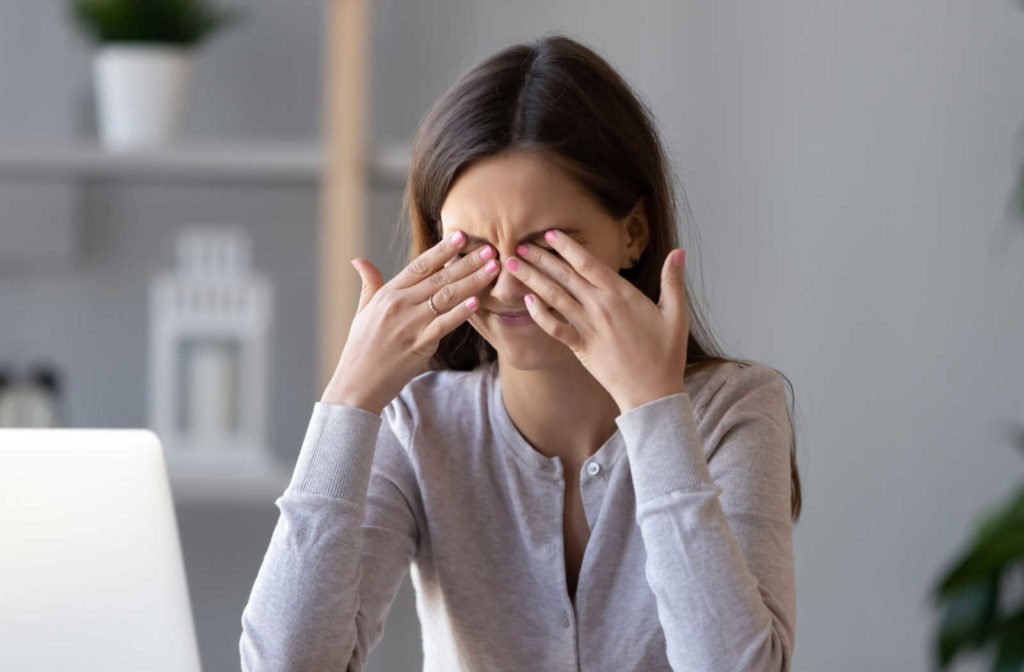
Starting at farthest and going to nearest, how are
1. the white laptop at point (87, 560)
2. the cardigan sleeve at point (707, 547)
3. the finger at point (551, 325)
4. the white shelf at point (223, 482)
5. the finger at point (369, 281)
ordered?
the white shelf at point (223, 482) → the finger at point (369, 281) → the finger at point (551, 325) → the cardigan sleeve at point (707, 547) → the white laptop at point (87, 560)

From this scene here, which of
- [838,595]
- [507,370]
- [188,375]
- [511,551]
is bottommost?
[838,595]

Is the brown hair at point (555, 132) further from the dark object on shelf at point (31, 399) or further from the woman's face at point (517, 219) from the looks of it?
the dark object on shelf at point (31, 399)

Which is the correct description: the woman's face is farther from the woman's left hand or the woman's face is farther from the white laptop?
the white laptop

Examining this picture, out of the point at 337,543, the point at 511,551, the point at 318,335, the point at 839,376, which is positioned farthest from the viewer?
the point at 318,335

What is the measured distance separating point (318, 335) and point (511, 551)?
1.29 m

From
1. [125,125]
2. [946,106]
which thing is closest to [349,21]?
[125,125]

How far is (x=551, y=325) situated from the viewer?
1.09 meters

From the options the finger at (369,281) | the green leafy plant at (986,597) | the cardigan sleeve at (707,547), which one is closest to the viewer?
the cardigan sleeve at (707,547)

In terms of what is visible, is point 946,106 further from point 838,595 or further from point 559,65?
point 559,65

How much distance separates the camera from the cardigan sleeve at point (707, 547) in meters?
0.99

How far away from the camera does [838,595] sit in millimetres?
2270

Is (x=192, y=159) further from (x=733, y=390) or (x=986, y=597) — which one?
(x=986, y=597)

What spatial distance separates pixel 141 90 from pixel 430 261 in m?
1.22

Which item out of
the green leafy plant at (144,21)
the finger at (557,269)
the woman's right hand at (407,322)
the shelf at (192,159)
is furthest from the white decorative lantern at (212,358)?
the finger at (557,269)
